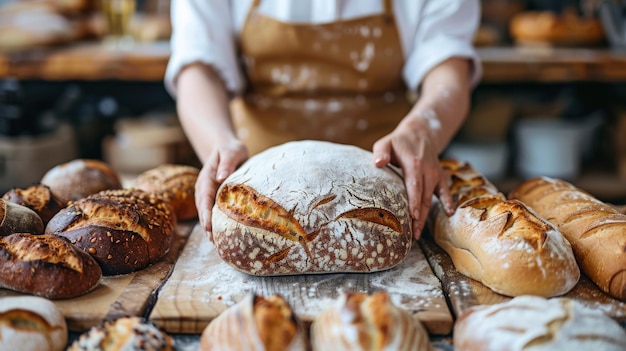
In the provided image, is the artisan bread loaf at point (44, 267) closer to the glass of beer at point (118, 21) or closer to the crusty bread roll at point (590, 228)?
the crusty bread roll at point (590, 228)

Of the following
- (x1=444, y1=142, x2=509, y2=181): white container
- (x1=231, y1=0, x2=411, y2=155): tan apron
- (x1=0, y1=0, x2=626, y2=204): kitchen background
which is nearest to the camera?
(x1=231, y1=0, x2=411, y2=155): tan apron

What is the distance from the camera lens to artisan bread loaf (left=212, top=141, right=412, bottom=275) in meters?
1.27

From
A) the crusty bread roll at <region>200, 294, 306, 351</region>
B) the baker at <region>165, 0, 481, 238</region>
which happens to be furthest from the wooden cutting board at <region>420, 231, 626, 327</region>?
the baker at <region>165, 0, 481, 238</region>

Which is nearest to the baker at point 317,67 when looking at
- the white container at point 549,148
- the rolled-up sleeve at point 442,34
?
the rolled-up sleeve at point 442,34

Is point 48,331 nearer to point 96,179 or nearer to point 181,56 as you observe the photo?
point 96,179

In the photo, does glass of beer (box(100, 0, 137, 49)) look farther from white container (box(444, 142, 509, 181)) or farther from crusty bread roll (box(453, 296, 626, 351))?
crusty bread roll (box(453, 296, 626, 351))

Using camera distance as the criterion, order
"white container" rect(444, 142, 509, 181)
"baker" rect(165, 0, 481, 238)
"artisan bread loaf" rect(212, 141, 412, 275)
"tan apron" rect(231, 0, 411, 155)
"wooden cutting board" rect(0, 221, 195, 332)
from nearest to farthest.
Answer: "wooden cutting board" rect(0, 221, 195, 332), "artisan bread loaf" rect(212, 141, 412, 275), "baker" rect(165, 0, 481, 238), "tan apron" rect(231, 0, 411, 155), "white container" rect(444, 142, 509, 181)

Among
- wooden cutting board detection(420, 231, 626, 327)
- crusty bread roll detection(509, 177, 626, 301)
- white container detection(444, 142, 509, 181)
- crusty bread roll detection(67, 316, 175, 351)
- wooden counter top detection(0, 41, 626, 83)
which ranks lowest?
white container detection(444, 142, 509, 181)

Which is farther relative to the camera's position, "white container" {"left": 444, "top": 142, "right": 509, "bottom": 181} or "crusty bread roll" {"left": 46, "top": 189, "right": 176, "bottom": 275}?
"white container" {"left": 444, "top": 142, "right": 509, "bottom": 181}

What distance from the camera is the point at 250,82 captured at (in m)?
2.26

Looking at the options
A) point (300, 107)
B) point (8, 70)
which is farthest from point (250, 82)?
point (8, 70)

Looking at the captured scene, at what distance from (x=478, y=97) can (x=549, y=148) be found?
49 cm

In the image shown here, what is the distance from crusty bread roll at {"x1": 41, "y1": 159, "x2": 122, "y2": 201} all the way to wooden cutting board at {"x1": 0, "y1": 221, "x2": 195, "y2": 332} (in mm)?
381

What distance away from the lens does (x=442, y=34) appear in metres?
1.99
